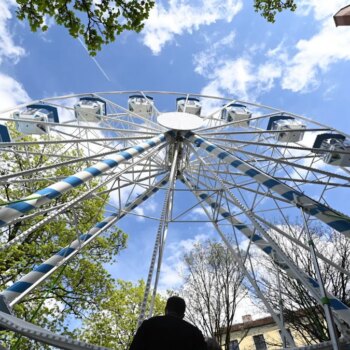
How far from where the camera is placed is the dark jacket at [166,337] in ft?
9.59

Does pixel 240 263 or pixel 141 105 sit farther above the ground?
pixel 141 105

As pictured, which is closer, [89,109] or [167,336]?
[167,336]

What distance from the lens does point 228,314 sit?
16.2 metres

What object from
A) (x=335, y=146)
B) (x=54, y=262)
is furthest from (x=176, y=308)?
(x=335, y=146)

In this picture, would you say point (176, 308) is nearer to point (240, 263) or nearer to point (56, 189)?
point (56, 189)

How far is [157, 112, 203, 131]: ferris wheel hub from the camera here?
35.4ft

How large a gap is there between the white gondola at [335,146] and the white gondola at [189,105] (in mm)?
5535

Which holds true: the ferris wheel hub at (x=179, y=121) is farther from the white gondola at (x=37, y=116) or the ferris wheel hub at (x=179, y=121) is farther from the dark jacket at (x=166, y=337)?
the dark jacket at (x=166, y=337)

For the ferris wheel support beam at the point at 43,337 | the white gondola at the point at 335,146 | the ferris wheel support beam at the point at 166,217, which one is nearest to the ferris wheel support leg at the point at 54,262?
the ferris wheel support beam at the point at 166,217

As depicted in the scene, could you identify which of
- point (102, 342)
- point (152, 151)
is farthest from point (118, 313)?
point (152, 151)

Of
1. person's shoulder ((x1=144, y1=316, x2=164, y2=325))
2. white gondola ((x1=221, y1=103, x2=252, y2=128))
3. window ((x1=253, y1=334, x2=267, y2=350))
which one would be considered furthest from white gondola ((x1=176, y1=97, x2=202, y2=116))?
window ((x1=253, y1=334, x2=267, y2=350))

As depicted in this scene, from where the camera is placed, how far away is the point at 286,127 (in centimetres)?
1360

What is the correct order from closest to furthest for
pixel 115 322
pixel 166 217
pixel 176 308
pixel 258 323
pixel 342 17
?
pixel 176 308, pixel 166 217, pixel 342 17, pixel 115 322, pixel 258 323

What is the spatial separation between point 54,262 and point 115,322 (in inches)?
497
